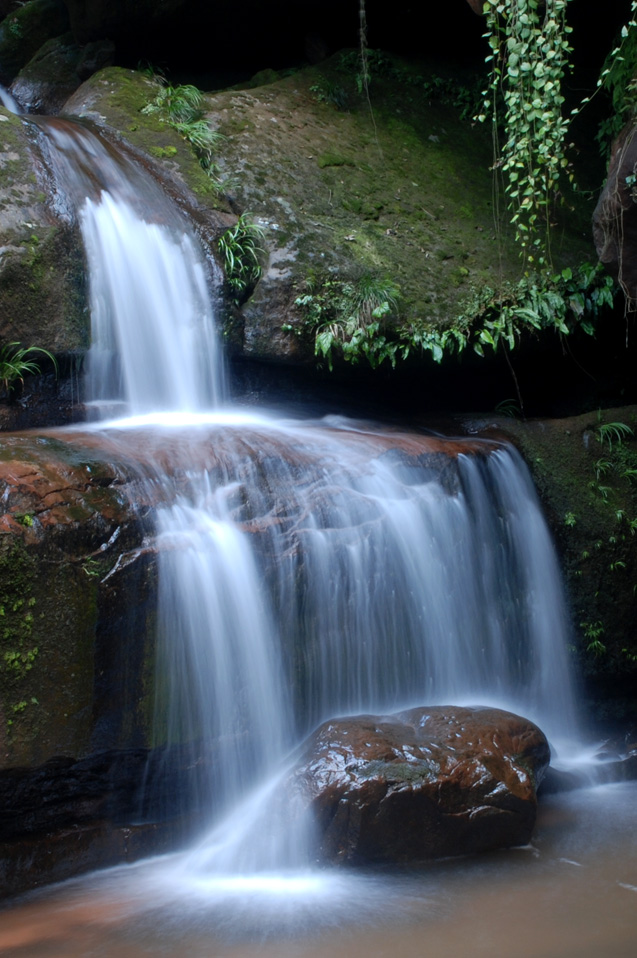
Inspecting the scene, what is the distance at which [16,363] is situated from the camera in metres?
5.12

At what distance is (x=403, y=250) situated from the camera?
23.0 feet

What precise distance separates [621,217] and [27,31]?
8966 millimetres

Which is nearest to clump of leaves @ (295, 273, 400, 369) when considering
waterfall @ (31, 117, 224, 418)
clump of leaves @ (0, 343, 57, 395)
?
waterfall @ (31, 117, 224, 418)

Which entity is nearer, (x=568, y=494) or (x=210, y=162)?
(x=568, y=494)

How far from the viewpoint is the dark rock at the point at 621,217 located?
5.19 meters

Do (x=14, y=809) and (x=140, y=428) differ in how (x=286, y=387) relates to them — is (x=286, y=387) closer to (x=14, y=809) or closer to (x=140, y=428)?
(x=140, y=428)

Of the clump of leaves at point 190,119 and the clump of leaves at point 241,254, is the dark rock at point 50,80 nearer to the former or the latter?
the clump of leaves at point 190,119

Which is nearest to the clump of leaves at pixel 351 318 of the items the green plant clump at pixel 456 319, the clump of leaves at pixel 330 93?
the green plant clump at pixel 456 319

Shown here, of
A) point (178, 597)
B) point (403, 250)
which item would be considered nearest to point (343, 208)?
point (403, 250)

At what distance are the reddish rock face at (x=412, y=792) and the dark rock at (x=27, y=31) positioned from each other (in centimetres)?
1025

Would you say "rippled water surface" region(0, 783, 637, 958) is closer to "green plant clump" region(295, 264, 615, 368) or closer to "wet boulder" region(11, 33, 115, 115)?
"green plant clump" region(295, 264, 615, 368)

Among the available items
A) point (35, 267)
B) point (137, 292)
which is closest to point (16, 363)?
point (35, 267)

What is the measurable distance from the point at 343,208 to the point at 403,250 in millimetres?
724

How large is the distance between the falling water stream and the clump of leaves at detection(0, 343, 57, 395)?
0.42m
